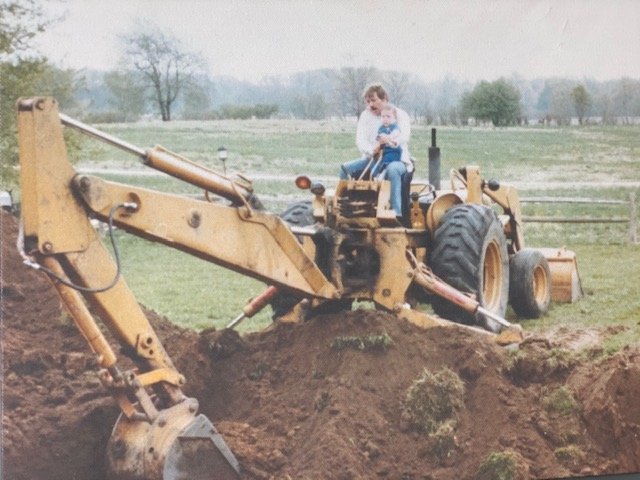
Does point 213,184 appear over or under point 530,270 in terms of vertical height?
over

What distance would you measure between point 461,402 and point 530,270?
86.3 inches

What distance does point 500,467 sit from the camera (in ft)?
19.1

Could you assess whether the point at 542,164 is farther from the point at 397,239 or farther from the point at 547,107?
the point at 397,239

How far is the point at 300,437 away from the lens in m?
5.64

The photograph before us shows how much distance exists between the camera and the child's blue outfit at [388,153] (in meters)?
6.51

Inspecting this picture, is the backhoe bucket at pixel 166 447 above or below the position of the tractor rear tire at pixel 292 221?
below

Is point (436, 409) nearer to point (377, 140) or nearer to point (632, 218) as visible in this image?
point (377, 140)

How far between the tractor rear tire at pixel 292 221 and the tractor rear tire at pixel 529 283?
183 centimetres

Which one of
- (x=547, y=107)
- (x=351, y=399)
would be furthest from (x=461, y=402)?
(x=547, y=107)

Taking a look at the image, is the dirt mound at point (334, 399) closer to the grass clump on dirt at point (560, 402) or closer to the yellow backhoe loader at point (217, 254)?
the grass clump on dirt at point (560, 402)

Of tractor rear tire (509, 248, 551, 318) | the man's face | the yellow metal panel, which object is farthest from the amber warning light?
tractor rear tire (509, 248, 551, 318)

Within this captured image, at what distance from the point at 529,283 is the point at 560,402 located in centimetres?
176

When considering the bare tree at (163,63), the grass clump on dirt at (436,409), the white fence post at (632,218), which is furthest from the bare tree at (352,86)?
the white fence post at (632,218)

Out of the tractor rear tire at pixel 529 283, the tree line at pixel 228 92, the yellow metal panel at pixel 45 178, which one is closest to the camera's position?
the yellow metal panel at pixel 45 178
